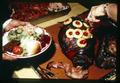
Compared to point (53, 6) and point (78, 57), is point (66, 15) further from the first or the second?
point (78, 57)

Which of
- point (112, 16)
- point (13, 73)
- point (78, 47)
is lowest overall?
point (13, 73)

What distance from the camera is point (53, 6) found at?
350 centimetres

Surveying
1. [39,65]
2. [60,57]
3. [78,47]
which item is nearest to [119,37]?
[78,47]

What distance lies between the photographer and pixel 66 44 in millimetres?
3406

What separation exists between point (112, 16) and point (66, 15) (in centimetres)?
51

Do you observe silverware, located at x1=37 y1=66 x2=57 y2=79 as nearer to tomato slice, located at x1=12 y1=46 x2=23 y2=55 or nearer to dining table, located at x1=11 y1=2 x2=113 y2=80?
dining table, located at x1=11 y1=2 x2=113 y2=80

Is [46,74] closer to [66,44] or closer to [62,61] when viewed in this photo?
[62,61]

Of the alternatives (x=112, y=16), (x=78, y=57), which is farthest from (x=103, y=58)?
(x=112, y=16)

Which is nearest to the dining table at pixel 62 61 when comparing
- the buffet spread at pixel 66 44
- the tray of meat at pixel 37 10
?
the buffet spread at pixel 66 44

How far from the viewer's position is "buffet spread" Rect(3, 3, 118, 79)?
3330 millimetres

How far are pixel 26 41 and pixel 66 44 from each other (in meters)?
0.43

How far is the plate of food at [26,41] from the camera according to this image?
334 centimetres

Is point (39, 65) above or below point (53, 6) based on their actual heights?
below

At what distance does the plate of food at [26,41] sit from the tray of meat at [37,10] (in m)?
0.11
